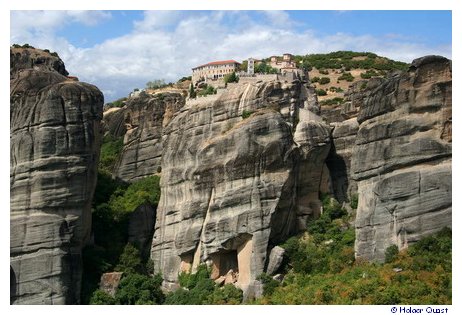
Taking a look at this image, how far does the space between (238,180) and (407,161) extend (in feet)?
32.8

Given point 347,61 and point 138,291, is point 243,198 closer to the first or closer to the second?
point 138,291

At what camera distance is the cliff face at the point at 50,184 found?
53.1 m

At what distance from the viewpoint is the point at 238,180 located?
5494 centimetres

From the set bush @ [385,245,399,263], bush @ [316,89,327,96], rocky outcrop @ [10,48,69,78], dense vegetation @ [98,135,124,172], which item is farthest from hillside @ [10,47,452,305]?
rocky outcrop @ [10,48,69,78]

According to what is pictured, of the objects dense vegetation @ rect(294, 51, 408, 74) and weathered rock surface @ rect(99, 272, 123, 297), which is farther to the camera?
dense vegetation @ rect(294, 51, 408, 74)

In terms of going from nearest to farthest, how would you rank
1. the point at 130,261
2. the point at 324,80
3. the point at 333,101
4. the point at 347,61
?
the point at 130,261 → the point at 333,101 → the point at 324,80 → the point at 347,61

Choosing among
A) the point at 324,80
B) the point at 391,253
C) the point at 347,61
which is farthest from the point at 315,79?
the point at 391,253

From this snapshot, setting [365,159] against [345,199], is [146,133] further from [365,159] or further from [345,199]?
[365,159]

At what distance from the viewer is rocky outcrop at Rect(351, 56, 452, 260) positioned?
47.5m

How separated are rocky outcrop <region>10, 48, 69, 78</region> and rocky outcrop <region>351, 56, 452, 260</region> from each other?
32.6m

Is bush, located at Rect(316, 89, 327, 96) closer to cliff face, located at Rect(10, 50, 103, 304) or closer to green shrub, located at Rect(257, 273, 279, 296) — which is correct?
cliff face, located at Rect(10, 50, 103, 304)

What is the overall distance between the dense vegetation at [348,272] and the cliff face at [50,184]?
10401mm

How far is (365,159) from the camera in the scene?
168 feet
